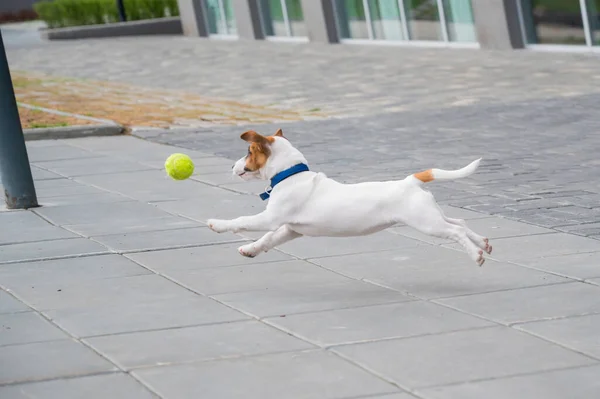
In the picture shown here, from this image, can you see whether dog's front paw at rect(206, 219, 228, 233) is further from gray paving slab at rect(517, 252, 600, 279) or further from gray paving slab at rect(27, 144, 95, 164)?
gray paving slab at rect(27, 144, 95, 164)

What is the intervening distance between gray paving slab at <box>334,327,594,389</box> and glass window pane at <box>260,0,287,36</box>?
26.6 meters

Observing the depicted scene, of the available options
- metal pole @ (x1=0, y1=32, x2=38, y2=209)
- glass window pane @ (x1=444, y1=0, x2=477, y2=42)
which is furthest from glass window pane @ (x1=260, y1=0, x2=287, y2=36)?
metal pole @ (x1=0, y1=32, x2=38, y2=209)

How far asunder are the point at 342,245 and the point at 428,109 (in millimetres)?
7979

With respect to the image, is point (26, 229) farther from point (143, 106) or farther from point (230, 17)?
point (230, 17)

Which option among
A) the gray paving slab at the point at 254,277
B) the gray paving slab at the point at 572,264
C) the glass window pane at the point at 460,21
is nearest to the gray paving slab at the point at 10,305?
the gray paving slab at the point at 254,277

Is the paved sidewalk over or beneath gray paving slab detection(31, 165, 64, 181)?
beneath

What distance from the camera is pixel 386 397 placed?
4.87 m

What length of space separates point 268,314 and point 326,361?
0.97 meters

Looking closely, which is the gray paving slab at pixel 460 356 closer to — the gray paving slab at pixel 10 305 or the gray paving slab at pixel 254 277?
the gray paving slab at pixel 254 277

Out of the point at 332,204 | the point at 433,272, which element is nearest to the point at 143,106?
the point at 433,272

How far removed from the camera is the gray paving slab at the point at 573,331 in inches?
217

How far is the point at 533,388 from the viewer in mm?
4930

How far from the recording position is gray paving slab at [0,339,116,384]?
17.4ft

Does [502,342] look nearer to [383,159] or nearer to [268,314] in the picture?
[268,314]
